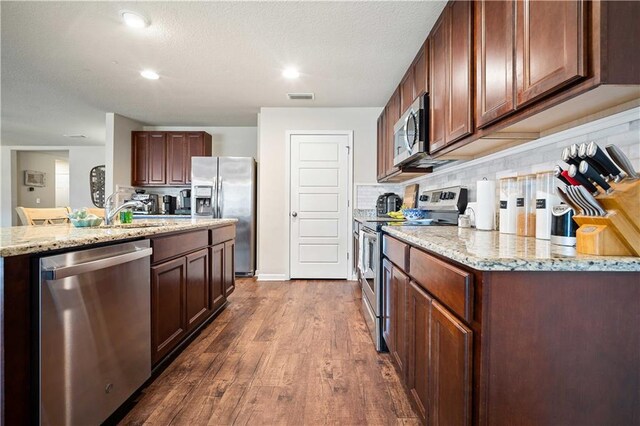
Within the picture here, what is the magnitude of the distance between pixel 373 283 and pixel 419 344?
977 millimetres

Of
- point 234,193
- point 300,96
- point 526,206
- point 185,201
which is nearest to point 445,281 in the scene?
point 526,206

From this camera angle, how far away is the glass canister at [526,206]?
1.37 metres

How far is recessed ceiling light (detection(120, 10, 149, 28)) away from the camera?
2.21 m

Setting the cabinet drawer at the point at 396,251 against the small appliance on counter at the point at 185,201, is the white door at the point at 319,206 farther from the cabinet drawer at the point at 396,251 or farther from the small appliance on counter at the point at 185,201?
the cabinet drawer at the point at 396,251

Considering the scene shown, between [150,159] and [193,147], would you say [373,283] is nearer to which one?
[193,147]

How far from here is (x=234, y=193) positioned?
Result: 4.53 meters

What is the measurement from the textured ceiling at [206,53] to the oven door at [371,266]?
1.57m

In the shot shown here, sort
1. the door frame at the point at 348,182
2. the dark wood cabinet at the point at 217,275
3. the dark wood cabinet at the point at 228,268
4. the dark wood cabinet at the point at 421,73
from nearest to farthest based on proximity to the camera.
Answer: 1. the dark wood cabinet at the point at 421,73
2. the dark wood cabinet at the point at 217,275
3. the dark wood cabinet at the point at 228,268
4. the door frame at the point at 348,182

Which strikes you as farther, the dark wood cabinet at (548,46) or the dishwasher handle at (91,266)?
the dishwasher handle at (91,266)

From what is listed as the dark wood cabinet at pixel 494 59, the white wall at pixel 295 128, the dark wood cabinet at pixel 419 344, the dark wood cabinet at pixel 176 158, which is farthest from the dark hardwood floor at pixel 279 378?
the dark wood cabinet at pixel 176 158

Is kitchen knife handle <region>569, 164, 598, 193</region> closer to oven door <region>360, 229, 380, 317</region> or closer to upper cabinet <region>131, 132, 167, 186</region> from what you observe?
oven door <region>360, 229, 380, 317</region>

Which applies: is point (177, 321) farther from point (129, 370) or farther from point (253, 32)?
point (253, 32)

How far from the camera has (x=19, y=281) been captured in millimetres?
1016

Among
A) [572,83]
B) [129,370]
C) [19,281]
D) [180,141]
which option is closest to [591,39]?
[572,83]
